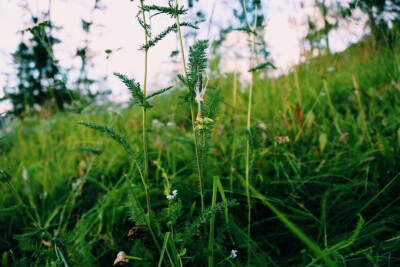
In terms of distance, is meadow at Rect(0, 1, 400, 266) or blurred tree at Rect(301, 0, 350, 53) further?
blurred tree at Rect(301, 0, 350, 53)

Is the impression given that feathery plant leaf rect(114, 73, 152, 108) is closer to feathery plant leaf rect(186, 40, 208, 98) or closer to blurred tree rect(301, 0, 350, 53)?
feathery plant leaf rect(186, 40, 208, 98)

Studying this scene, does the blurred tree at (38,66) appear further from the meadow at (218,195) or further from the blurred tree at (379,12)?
the blurred tree at (379,12)

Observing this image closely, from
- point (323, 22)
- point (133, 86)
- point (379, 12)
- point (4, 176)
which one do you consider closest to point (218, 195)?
point (133, 86)

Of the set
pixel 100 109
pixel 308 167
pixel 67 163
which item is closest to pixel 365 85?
pixel 308 167

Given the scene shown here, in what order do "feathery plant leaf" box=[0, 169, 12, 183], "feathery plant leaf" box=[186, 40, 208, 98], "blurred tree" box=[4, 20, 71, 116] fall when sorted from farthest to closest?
"blurred tree" box=[4, 20, 71, 116] < "feathery plant leaf" box=[0, 169, 12, 183] < "feathery plant leaf" box=[186, 40, 208, 98]

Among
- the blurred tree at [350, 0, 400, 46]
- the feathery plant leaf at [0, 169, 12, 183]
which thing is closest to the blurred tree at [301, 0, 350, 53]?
Answer: the blurred tree at [350, 0, 400, 46]

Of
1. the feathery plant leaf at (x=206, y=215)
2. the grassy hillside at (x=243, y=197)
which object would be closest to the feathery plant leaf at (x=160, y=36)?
the grassy hillside at (x=243, y=197)

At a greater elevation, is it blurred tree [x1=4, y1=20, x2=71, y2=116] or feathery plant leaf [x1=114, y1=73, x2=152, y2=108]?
blurred tree [x1=4, y1=20, x2=71, y2=116]

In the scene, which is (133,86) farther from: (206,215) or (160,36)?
(206,215)
